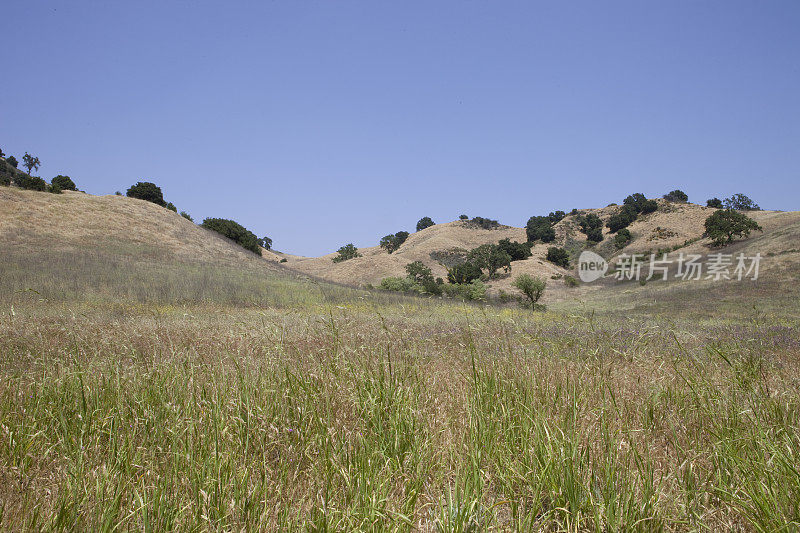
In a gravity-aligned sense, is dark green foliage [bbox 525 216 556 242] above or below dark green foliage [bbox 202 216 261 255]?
above

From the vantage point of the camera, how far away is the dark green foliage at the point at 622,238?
234 feet

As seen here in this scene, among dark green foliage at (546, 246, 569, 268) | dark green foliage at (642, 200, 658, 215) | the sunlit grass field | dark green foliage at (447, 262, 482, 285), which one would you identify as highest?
dark green foliage at (642, 200, 658, 215)

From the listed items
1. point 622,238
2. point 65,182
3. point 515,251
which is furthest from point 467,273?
point 65,182

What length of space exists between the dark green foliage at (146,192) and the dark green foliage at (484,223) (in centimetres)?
6698

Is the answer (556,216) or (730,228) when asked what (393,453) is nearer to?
(730,228)

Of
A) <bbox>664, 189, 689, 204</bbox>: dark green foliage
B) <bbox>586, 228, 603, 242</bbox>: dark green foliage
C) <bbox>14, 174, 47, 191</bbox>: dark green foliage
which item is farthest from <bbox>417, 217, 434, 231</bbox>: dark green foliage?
<bbox>14, 174, 47, 191</bbox>: dark green foliage

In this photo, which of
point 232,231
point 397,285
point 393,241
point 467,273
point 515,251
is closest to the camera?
point 397,285

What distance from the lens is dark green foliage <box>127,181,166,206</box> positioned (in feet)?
192

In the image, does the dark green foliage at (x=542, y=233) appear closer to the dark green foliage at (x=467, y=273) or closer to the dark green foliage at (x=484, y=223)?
the dark green foliage at (x=484, y=223)

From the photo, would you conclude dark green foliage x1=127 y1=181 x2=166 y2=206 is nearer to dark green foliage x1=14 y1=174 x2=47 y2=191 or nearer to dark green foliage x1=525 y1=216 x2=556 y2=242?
dark green foliage x1=14 y1=174 x2=47 y2=191

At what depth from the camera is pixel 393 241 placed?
9075 centimetres

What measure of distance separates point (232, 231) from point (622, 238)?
63.8 metres

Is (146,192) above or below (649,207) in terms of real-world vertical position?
below

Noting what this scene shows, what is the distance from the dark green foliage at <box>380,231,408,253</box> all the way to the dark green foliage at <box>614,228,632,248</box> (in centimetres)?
4271
